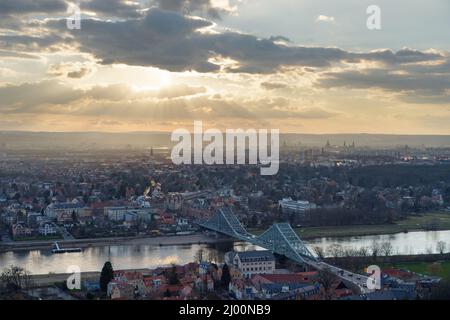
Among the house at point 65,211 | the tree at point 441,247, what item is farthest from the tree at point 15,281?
the house at point 65,211

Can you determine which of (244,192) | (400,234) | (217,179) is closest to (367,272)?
(400,234)

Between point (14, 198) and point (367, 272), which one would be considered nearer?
point (367, 272)

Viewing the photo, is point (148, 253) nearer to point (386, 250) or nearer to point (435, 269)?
point (386, 250)

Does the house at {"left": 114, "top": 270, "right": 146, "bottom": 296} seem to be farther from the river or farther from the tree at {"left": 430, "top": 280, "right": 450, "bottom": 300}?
the tree at {"left": 430, "top": 280, "right": 450, "bottom": 300}

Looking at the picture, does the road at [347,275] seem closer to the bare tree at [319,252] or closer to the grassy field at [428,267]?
the bare tree at [319,252]

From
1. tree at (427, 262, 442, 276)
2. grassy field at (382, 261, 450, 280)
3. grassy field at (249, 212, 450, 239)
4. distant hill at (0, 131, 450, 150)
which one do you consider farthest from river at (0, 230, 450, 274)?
distant hill at (0, 131, 450, 150)
